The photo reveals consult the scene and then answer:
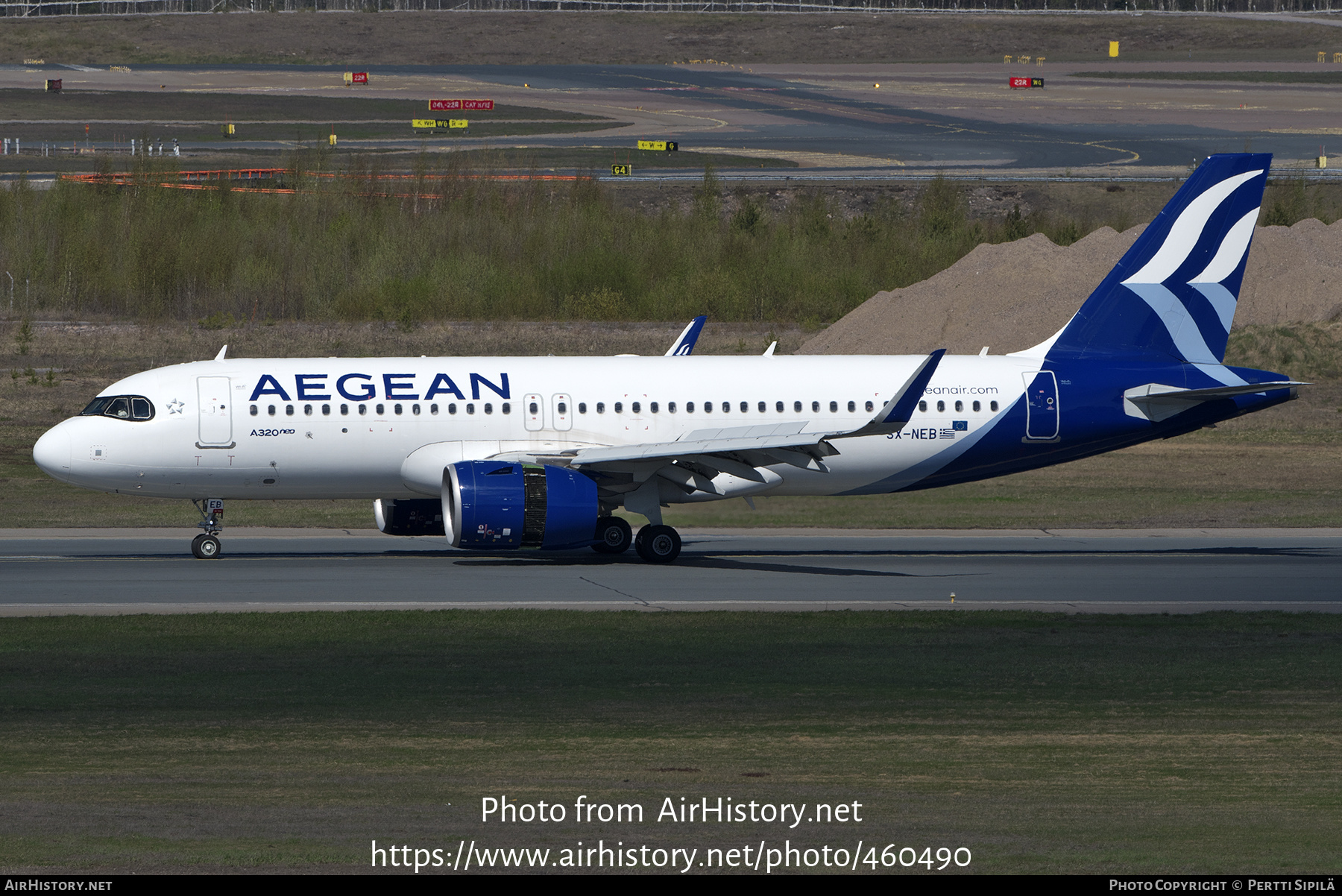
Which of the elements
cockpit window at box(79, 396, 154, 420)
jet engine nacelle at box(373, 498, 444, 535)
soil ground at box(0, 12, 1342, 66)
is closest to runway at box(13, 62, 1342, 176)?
soil ground at box(0, 12, 1342, 66)

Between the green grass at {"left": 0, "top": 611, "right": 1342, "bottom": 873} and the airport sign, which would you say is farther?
the airport sign

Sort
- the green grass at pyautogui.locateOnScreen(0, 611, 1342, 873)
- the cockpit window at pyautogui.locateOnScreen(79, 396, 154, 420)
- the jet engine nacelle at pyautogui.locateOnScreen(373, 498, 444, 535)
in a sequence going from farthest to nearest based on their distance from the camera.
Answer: the jet engine nacelle at pyautogui.locateOnScreen(373, 498, 444, 535) < the cockpit window at pyautogui.locateOnScreen(79, 396, 154, 420) < the green grass at pyautogui.locateOnScreen(0, 611, 1342, 873)

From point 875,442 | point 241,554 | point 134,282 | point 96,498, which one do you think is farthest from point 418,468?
point 134,282

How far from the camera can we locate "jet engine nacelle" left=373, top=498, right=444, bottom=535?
32.1 m

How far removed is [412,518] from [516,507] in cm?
396

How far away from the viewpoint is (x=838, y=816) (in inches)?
500

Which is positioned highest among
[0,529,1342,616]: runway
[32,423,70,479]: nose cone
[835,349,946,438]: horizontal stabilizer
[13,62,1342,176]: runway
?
[13,62,1342,176]: runway

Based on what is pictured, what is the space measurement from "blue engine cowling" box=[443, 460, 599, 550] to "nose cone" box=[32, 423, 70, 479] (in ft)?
24.3

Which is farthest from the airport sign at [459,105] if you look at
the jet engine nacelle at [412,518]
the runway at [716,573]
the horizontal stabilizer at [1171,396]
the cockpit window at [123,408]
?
the horizontal stabilizer at [1171,396]

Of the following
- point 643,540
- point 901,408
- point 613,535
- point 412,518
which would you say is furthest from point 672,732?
point 412,518

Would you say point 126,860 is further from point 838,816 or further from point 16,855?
point 838,816

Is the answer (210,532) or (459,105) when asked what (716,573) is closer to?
(210,532)

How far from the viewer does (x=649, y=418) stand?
3203cm

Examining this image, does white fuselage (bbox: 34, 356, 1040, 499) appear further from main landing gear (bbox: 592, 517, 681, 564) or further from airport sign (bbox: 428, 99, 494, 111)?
airport sign (bbox: 428, 99, 494, 111)
